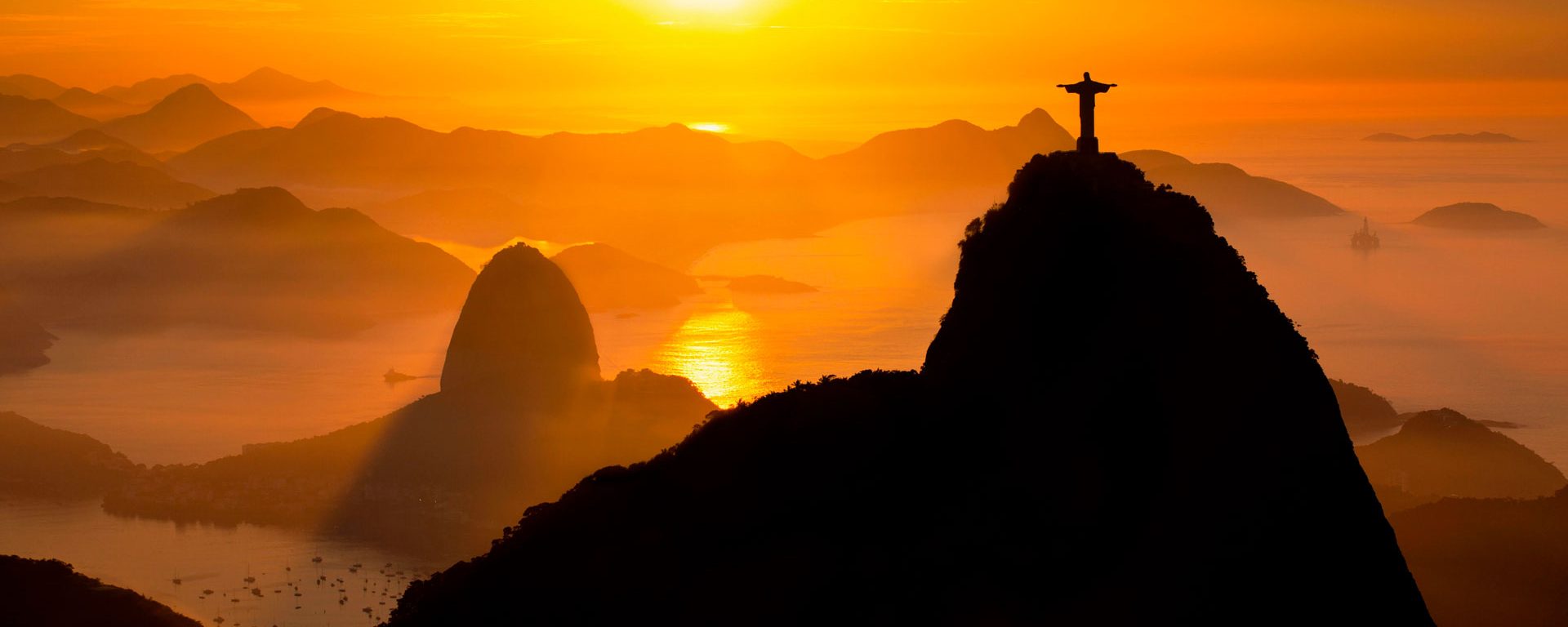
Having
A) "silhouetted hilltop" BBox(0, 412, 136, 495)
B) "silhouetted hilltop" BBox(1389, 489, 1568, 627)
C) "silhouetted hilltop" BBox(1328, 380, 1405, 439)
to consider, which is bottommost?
"silhouetted hilltop" BBox(0, 412, 136, 495)

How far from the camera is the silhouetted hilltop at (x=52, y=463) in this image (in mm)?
128000

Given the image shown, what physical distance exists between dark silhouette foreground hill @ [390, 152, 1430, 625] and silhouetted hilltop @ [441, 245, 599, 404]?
86.9 meters

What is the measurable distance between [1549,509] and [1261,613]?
118ft

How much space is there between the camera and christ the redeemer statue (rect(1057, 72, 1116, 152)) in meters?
26.2

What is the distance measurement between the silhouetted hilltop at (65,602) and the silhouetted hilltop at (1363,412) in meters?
118

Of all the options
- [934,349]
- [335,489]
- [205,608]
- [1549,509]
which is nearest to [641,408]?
[335,489]

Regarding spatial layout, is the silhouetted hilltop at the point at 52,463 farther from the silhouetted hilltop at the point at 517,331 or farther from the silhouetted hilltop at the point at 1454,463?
the silhouetted hilltop at the point at 1454,463

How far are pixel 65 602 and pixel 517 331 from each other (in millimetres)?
60272

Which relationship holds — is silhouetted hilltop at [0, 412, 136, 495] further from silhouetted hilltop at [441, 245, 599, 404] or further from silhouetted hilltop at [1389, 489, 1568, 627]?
silhouetted hilltop at [1389, 489, 1568, 627]

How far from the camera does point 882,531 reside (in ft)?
76.3

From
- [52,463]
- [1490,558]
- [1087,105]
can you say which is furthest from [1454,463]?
[52,463]

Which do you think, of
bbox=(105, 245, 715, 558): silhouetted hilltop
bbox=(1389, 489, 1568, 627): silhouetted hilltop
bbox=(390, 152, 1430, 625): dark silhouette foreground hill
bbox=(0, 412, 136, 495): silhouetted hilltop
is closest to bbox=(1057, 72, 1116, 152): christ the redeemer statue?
bbox=(390, 152, 1430, 625): dark silhouette foreground hill

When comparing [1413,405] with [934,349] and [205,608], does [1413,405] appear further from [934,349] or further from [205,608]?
[934,349]

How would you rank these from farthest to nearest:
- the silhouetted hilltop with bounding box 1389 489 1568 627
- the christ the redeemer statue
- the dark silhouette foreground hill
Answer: the silhouetted hilltop with bounding box 1389 489 1568 627
the christ the redeemer statue
the dark silhouette foreground hill
